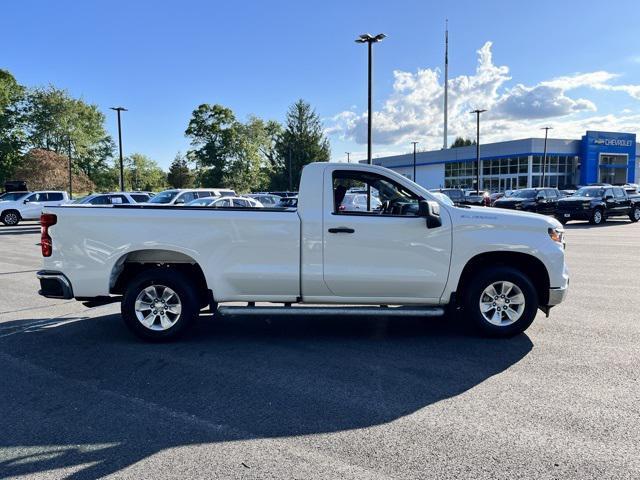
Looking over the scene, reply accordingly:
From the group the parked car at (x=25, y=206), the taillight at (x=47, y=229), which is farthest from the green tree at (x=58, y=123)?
the taillight at (x=47, y=229)

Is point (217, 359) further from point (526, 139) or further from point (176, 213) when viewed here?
point (526, 139)

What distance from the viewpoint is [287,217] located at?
538 centimetres

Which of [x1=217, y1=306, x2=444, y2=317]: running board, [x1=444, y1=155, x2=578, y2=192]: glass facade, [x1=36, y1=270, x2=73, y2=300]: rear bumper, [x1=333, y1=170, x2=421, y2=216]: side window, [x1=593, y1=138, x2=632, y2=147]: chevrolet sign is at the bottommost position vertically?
[x1=217, y1=306, x2=444, y2=317]: running board

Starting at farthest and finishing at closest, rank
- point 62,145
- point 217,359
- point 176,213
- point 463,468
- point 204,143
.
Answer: point 204,143, point 62,145, point 176,213, point 217,359, point 463,468

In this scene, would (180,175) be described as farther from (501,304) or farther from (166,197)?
(501,304)

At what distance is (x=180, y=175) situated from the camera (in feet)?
278

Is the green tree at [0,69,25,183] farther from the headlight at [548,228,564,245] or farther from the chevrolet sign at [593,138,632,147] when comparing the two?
the chevrolet sign at [593,138,632,147]

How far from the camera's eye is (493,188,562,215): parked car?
84.7ft

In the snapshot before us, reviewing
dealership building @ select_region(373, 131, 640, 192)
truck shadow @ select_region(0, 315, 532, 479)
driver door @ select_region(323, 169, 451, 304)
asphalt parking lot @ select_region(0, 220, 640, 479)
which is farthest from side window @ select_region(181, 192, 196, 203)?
dealership building @ select_region(373, 131, 640, 192)

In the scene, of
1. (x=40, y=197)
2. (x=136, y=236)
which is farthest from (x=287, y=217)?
(x=40, y=197)

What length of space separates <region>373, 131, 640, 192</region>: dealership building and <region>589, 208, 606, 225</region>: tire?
126 feet

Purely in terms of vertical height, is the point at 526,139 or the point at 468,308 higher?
the point at 526,139

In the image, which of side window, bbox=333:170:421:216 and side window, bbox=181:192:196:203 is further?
side window, bbox=181:192:196:203

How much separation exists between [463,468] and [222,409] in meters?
1.86
